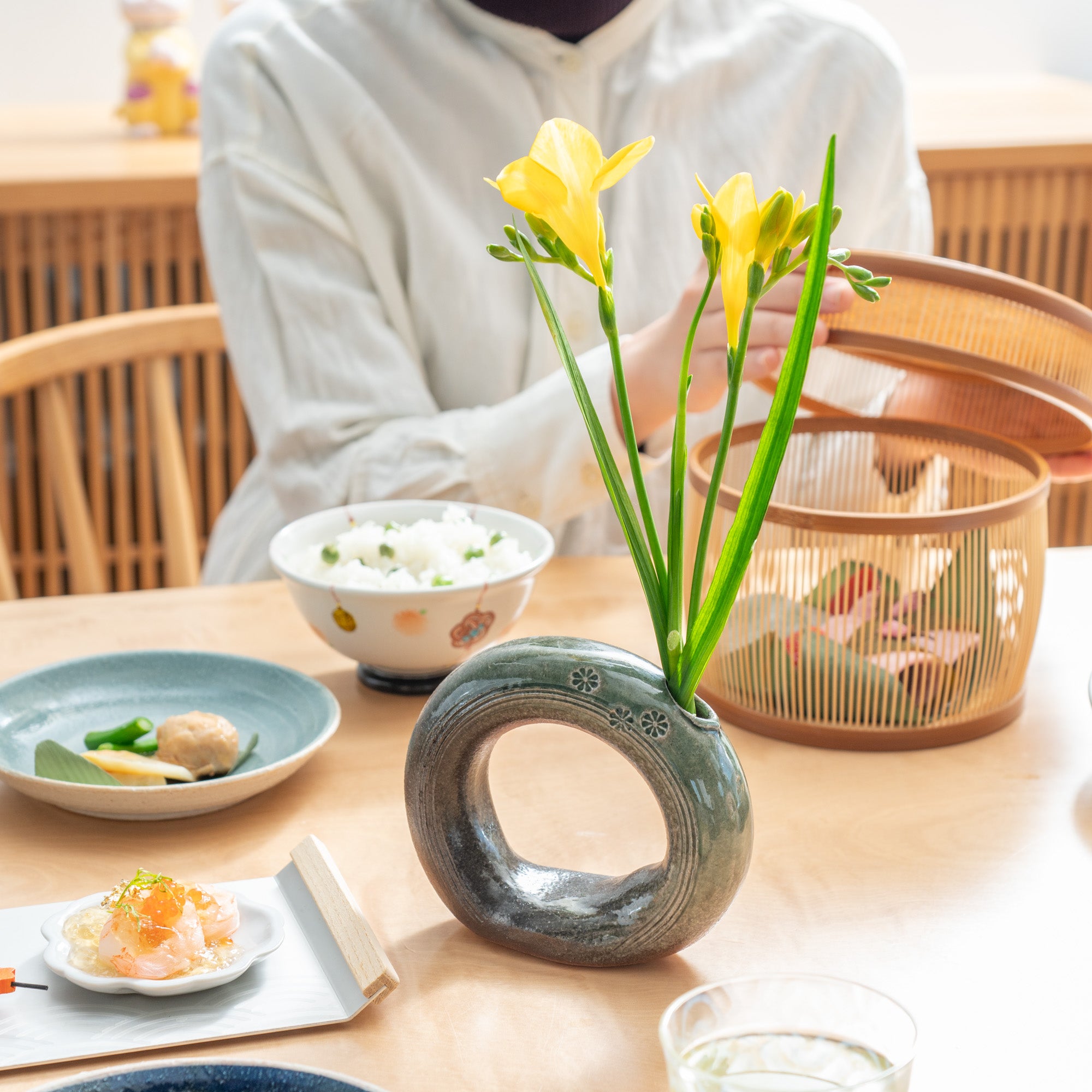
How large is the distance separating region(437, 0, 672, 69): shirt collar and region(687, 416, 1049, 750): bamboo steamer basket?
0.64 m

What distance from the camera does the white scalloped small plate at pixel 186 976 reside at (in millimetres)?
549

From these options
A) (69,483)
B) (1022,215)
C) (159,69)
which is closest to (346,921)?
(69,483)

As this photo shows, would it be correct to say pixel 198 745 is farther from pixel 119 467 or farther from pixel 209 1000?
pixel 119 467

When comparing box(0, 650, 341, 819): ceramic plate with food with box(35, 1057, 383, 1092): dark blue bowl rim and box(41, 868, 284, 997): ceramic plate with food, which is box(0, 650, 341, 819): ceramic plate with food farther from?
box(35, 1057, 383, 1092): dark blue bowl rim

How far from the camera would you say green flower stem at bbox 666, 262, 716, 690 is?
0.51m

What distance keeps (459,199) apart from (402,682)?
64 cm

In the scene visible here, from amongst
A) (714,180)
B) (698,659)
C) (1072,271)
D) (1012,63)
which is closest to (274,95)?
(714,180)

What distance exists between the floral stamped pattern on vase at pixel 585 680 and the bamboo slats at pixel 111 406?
168 centimetres

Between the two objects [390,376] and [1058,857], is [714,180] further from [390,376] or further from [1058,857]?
[1058,857]

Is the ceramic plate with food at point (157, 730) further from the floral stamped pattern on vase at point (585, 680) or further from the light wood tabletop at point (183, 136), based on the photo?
the light wood tabletop at point (183, 136)

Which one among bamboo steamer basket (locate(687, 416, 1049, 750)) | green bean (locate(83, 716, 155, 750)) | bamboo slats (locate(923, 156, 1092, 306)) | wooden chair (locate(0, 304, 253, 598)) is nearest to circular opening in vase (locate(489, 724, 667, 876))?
A: bamboo steamer basket (locate(687, 416, 1049, 750))

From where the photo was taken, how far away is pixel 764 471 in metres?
0.51

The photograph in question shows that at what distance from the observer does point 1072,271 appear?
2580 millimetres

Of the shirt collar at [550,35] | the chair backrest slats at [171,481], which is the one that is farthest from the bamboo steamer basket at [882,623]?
the chair backrest slats at [171,481]
